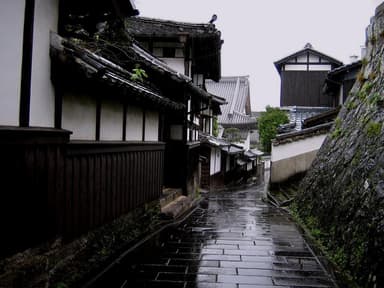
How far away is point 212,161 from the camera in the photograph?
28.0 metres

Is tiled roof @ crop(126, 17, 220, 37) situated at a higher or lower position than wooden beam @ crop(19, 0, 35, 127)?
higher

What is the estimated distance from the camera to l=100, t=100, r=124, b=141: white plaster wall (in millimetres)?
8000

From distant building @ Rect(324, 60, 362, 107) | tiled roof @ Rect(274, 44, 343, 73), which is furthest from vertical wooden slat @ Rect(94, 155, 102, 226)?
tiled roof @ Rect(274, 44, 343, 73)

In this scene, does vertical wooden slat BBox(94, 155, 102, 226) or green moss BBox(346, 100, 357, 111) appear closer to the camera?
vertical wooden slat BBox(94, 155, 102, 226)

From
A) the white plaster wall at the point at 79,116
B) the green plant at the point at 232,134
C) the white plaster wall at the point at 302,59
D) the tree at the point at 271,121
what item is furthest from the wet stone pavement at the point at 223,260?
the green plant at the point at 232,134

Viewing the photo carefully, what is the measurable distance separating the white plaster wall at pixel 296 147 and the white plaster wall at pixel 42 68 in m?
16.5

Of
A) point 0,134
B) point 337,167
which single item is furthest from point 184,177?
point 0,134

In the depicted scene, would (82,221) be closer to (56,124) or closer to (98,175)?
(98,175)

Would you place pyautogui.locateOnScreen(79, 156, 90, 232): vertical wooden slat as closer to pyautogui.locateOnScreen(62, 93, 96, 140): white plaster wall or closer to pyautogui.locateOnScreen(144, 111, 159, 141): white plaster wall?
pyautogui.locateOnScreen(62, 93, 96, 140): white plaster wall

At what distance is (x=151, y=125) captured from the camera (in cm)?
1195

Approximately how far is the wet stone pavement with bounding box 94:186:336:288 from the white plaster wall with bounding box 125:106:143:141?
9.40ft

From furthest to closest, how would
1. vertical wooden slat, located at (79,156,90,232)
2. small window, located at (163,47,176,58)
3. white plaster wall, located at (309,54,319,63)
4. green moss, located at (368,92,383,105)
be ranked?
white plaster wall, located at (309,54,319,63) < small window, located at (163,47,176,58) < green moss, located at (368,92,383,105) < vertical wooden slat, located at (79,156,90,232)

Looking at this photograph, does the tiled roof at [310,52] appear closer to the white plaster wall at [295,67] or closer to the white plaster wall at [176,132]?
the white plaster wall at [295,67]

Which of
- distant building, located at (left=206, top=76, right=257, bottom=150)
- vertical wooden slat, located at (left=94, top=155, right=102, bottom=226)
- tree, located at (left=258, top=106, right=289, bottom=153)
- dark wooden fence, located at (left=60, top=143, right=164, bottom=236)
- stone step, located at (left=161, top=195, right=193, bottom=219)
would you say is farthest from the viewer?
distant building, located at (left=206, top=76, right=257, bottom=150)
